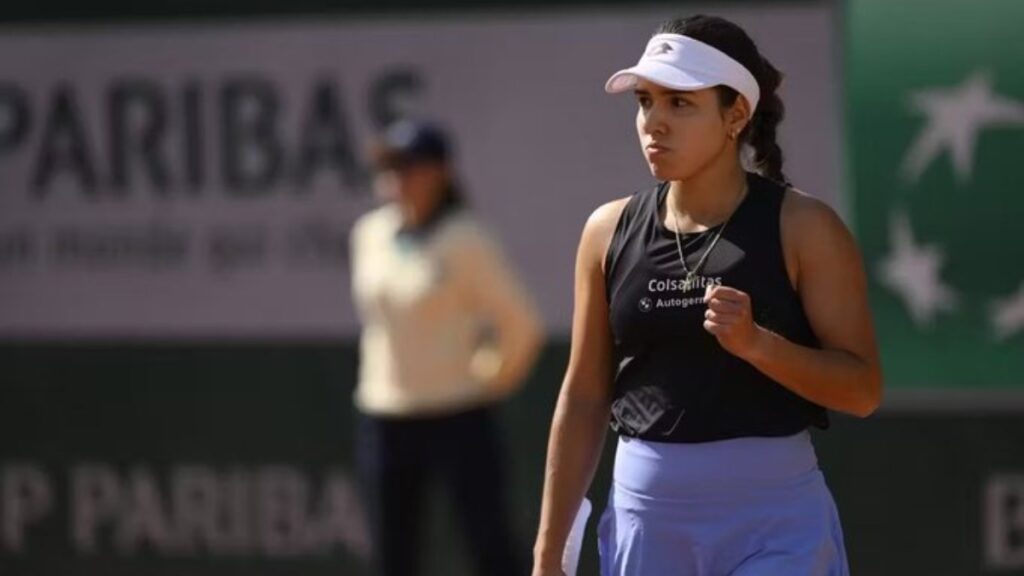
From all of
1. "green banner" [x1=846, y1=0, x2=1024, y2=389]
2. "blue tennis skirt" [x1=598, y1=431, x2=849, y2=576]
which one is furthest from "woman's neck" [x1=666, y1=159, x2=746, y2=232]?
"green banner" [x1=846, y1=0, x2=1024, y2=389]

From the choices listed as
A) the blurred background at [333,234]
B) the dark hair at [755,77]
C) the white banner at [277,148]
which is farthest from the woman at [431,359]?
the dark hair at [755,77]

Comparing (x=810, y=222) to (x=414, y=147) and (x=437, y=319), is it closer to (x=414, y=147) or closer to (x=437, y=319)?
(x=437, y=319)

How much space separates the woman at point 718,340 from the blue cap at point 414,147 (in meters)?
3.17

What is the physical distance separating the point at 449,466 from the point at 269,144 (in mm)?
1678

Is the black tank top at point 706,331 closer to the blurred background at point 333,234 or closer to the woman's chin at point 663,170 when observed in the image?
the woman's chin at point 663,170

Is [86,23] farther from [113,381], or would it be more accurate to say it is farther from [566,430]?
[566,430]

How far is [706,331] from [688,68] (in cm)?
46

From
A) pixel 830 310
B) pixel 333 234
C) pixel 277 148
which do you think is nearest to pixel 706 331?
pixel 830 310

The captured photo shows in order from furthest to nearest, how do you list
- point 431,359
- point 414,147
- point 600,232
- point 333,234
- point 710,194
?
point 333,234 → point 414,147 → point 431,359 → point 600,232 → point 710,194

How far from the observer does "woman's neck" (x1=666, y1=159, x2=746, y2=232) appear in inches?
159

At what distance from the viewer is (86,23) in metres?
8.34

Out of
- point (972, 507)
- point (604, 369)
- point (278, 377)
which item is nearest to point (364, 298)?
point (278, 377)

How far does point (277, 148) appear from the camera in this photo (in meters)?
8.20

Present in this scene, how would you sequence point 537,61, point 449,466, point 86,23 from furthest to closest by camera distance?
point 86,23 < point 537,61 < point 449,466
